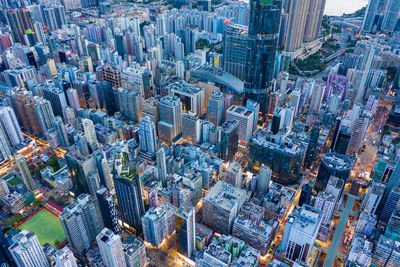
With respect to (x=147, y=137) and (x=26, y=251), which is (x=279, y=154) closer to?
(x=147, y=137)

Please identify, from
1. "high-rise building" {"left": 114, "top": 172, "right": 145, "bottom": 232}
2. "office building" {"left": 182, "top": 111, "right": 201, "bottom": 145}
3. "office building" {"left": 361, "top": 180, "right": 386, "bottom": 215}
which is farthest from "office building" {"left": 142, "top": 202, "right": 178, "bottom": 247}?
"office building" {"left": 361, "top": 180, "right": 386, "bottom": 215}

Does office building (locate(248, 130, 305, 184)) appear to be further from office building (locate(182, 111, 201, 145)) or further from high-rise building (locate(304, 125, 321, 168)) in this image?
office building (locate(182, 111, 201, 145))

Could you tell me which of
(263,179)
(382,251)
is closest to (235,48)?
(263,179)

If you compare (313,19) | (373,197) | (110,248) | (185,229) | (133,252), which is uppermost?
(313,19)

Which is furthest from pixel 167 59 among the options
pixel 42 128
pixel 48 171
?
pixel 48 171

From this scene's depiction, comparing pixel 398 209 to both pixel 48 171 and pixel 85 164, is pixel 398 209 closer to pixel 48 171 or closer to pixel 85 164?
pixel 85 164

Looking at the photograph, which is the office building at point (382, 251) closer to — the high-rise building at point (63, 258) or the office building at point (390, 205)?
the office building at point (390, 205)
